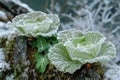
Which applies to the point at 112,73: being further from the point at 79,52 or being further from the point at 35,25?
the point at 35,25

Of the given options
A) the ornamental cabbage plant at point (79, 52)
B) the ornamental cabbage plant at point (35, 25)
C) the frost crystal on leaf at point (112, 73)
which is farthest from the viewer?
the ornamental cabbage plant at point (35, 25)

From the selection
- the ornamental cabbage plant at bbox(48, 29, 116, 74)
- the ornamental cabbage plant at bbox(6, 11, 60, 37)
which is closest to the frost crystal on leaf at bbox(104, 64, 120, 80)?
the ornamental cabbage plant at bbox(48, 29, 116, 74)

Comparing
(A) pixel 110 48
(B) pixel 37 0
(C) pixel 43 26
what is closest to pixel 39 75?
(C) pixel 43 26

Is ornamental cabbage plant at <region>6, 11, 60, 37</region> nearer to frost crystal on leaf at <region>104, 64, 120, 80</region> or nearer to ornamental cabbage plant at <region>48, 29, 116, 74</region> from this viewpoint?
ornamental cabbage plant at <region>48, 29, 116, 74</region>

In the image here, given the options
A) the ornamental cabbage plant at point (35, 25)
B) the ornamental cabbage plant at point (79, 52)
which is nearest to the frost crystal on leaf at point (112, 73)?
the ornamental cabbage plant at point (79, 52)

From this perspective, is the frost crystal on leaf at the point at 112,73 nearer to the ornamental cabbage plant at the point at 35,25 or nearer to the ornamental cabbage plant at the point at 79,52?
the ornamental cabbage plant at the point at 79,52

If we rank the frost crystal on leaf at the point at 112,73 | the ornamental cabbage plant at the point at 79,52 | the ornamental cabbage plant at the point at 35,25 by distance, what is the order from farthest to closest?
the ornamental cabbage plant at the point at 35,25 < the frost crystal on leaf at the point at 112,73 < the ornamental cabbage plant at the point at 79,52
